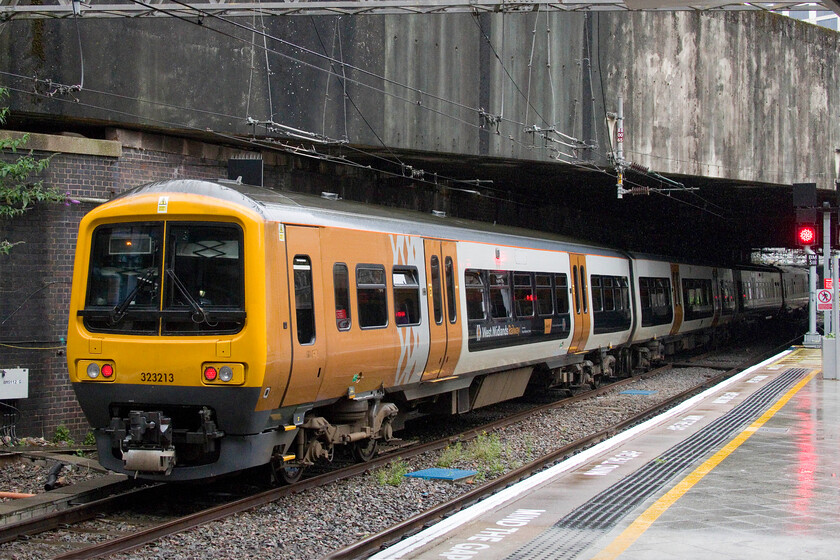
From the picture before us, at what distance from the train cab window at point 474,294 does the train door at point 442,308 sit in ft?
1.10

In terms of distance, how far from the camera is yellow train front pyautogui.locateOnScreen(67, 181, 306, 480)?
8.16m

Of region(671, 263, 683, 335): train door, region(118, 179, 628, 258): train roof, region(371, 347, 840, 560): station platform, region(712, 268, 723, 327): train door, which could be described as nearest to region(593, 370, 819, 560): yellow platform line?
region(371, 347, 840, 560): station platform

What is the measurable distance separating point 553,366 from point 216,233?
30.7ft

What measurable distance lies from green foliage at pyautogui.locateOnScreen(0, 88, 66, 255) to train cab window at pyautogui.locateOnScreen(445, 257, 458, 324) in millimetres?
5460

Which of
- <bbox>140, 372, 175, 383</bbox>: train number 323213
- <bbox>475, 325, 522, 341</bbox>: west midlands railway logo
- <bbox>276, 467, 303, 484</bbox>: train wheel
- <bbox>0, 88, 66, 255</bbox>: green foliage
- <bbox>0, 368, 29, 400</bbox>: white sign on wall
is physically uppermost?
<bbox>0, 88, 66, 255</bbox>: green foliage

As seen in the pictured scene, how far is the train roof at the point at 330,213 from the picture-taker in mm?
8617

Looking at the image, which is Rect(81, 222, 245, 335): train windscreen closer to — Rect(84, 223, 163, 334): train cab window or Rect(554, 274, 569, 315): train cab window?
Rect(84, 223, 163, 334): train cab window

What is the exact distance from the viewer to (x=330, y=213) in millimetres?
9742

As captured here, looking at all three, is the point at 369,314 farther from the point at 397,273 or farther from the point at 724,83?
the point at 724,83

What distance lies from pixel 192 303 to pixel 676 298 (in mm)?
18717

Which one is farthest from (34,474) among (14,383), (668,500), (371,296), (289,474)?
(668,500)

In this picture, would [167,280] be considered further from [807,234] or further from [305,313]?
[807,234]

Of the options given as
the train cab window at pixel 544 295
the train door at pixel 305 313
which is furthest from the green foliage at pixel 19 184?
the train cab window at pixel 544 295

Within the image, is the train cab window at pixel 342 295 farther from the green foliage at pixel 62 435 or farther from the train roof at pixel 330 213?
the green foliage at pixel 62 435
